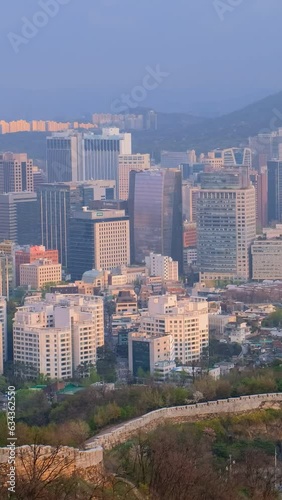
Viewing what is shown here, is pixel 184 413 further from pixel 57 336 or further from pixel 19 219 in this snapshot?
pixel 19 219

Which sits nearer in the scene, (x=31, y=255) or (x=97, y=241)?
(x=31, y=255)

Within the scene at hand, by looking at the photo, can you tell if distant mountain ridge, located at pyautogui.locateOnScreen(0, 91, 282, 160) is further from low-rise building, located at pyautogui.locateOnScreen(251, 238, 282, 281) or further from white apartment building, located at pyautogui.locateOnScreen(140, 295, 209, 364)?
white apartment building, located at pyautogui.locateOnScreen(140, 295, 209, 364)

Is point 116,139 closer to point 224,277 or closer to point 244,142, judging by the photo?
point 244,142

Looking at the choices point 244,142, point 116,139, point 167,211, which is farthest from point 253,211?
point 244,142

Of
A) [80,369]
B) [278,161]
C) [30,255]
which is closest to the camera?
[80,369]

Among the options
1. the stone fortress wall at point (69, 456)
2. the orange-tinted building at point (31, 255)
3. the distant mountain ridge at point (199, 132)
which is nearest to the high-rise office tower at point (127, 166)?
the distant mountain ridge at point (199, 132)

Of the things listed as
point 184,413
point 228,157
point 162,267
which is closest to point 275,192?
point 228,157

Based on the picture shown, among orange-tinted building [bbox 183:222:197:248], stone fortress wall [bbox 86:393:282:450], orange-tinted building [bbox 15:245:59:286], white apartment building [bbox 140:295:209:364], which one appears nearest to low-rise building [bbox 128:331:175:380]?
white apartment building [bbox 140:295:209:364]
